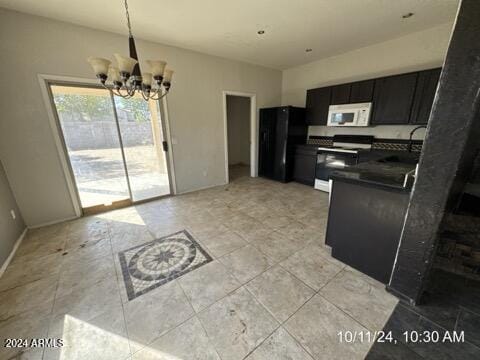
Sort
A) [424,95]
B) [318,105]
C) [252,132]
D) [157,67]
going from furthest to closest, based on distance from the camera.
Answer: [252,132] < [318,105] < [424,95] < [157,67]

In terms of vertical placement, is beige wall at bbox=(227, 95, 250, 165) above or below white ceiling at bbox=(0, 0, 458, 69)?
below

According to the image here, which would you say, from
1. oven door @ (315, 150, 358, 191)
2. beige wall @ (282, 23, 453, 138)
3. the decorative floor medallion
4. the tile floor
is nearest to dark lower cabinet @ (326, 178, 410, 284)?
the tile floor

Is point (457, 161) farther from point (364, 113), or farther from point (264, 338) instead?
point (364, 113)

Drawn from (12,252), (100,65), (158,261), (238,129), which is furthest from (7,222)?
(238,129)

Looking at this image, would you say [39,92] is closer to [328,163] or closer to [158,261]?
[158,261]

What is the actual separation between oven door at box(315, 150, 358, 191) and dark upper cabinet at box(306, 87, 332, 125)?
79 cm

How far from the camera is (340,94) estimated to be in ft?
12.4

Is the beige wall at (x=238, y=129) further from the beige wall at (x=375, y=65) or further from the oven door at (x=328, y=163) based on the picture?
the oven door at (x=328, y=163)

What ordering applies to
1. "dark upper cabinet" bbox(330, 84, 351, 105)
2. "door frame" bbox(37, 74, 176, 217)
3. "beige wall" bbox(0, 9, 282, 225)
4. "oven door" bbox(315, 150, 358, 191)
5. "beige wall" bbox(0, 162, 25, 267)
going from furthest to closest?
1. "dark upper cabinet" bbox(330, 84, 351, 105)
2. "oven door" bbox(315, 150, 358, 191)
3. "door frame" bbox(37, 74, 176, 217)
4. "beige wall" bbox(0, 9, 282, 225)
5. "beige wall" bbox(0, 162, 25, 267)

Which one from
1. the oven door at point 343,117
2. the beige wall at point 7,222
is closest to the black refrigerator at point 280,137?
the oven door at point 343,117

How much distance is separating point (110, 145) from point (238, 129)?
4.59 metres

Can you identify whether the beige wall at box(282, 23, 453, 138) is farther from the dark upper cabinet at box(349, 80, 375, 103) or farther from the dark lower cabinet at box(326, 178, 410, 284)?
the dark lower cabinet at box(326, 178, 410, 284)

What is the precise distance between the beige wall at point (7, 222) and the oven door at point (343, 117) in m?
5.21

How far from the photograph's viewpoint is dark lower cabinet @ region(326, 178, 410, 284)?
1555 millimetres
